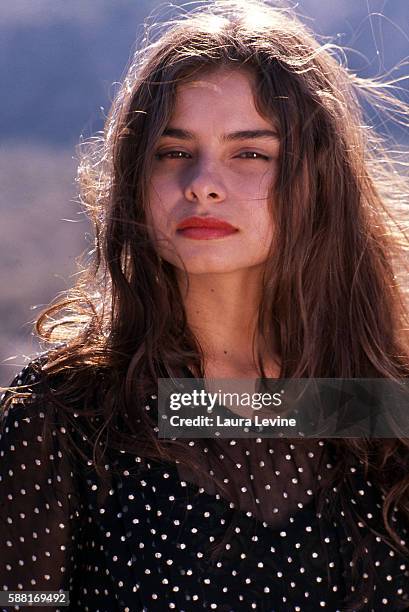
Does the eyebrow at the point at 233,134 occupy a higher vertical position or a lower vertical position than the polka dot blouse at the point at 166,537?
higher

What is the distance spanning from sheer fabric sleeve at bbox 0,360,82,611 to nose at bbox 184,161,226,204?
0.42 m

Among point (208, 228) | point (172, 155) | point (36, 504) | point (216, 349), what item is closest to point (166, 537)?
point (36, 504)

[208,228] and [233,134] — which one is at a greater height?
[233,134]

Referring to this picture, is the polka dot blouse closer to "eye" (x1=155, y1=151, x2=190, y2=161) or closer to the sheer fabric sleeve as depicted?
the sheer fabric sleeve

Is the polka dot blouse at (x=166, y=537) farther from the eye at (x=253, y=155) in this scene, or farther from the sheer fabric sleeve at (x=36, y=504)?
the eye at (x=253, y=155)

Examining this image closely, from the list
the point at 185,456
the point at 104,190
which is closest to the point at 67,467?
the point at 185,456

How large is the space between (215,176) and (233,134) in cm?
8

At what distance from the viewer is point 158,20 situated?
6.50ft

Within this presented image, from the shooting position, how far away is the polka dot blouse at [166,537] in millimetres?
1596

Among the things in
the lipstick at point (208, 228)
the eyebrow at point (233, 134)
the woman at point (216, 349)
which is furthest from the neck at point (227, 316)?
the eyebrow at point (233, 134)

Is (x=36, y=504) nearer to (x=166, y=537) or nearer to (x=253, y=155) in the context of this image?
(x=166, y=537)

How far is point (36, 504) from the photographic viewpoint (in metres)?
1.63

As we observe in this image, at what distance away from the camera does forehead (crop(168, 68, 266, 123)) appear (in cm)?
167

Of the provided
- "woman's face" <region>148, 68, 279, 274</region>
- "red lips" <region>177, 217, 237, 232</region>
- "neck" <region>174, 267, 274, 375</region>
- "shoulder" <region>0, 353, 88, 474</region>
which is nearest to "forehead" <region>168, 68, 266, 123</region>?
"woman's face" <region>148, 68, 279, 274</region>
